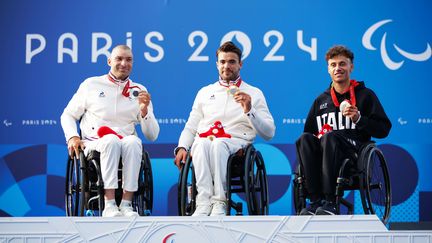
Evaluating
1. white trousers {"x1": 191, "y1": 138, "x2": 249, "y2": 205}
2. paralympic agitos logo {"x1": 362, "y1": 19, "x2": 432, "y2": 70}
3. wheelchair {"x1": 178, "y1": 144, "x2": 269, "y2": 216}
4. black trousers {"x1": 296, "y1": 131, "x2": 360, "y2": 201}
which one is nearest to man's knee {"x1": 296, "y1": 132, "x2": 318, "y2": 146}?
black trousers {"x1": 296, "y1": 131, "x2": 360, "y2": 201}

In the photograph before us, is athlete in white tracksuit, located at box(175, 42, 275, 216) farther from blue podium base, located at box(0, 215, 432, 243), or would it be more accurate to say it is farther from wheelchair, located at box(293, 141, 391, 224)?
blue podium base, located at box(0, 215, 432, 243)

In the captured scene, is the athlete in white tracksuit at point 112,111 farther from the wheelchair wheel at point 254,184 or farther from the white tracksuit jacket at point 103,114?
the wheelchair wheel at point 254,184

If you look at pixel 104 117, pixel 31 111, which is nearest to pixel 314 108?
pixel 104 117

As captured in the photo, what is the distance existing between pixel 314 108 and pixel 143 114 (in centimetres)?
99

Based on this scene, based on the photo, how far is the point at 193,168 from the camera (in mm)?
4887

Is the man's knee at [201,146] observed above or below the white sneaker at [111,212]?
above

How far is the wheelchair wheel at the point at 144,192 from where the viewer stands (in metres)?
5.01

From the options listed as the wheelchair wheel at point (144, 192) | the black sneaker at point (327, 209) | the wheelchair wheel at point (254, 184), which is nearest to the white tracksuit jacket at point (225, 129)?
the wheelchair wheel at point (254, 184)

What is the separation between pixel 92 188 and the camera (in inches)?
193

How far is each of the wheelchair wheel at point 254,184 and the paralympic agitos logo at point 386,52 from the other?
165 cm

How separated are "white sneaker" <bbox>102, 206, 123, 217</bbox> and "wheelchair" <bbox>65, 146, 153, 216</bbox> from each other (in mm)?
77

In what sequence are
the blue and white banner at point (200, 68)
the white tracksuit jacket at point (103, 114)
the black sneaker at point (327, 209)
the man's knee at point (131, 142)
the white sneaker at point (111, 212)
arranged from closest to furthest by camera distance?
the black sneaker at point (327, 209), the white sneaker at point (111, 212), the man's knee at point (131, 142), the white tracksuit jacket at point (103, 114), the blue and white banner at point (200, 68)

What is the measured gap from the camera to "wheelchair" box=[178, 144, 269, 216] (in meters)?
4.76

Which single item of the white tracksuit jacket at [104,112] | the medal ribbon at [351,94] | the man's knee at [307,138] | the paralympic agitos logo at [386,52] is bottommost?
the man's knee at [307,138]
